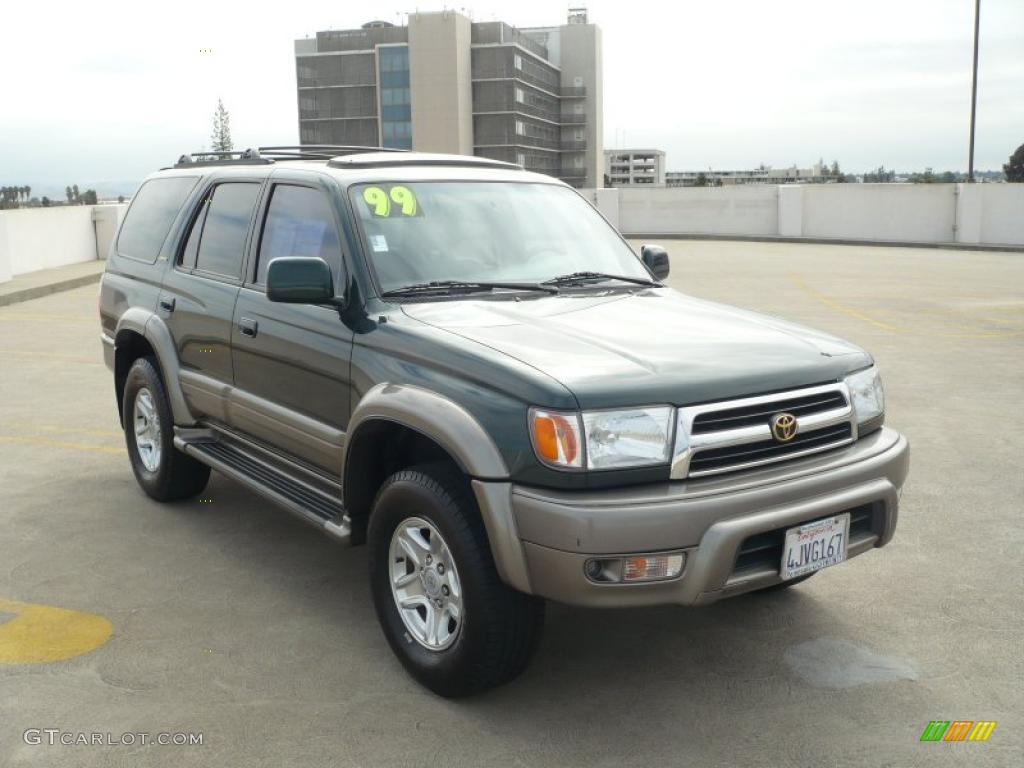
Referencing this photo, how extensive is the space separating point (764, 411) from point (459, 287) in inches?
55.8

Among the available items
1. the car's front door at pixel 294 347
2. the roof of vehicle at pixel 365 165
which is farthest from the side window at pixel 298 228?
the roof of vehicle at pixel 365 165

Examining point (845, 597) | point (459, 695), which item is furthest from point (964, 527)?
point (459, 695)

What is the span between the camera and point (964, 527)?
5.56m

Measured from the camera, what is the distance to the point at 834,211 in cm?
3100

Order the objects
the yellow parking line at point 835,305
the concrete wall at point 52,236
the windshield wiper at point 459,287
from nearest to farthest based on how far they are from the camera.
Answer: the windshield wiper at point 459,287 → the yellow parking line at point 835,305 → the concrete wall at point 52,236

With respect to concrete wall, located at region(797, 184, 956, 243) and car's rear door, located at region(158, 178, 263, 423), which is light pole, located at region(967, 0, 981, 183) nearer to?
concrete wall, located at region(797, 184, 956, 243)

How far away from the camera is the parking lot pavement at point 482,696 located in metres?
3.50

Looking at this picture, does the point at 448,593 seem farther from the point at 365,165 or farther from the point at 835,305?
the point at 835,305

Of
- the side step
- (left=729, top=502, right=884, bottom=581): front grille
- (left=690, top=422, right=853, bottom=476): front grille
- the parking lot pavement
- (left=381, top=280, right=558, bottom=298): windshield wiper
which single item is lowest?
the parking lot pavement

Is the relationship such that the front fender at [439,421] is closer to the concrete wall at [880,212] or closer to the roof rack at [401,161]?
the roof rack at [401,161]

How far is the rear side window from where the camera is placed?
6094mm

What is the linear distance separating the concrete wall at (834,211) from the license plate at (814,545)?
2684 centimetres

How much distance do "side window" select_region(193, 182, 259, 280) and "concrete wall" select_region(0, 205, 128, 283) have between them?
45.0ft

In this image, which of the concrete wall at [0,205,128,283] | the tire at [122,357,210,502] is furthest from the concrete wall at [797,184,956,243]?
the tire at [122,357,210,502]
